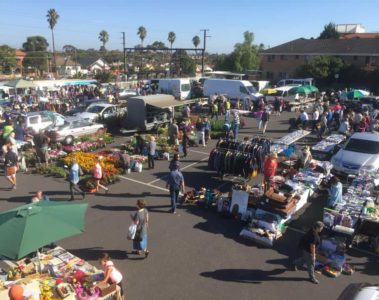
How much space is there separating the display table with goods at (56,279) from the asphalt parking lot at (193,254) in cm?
97

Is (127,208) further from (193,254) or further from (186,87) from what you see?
(186,87)

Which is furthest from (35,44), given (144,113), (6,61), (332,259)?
(332,259)

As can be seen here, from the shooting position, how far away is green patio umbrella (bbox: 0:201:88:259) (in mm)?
6922

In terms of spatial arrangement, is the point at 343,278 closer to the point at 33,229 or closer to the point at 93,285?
the point at 93,285

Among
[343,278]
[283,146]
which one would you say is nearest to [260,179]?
[283,146]

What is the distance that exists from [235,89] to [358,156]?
2096 cm

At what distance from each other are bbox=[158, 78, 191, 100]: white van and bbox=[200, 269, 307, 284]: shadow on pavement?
98.9 feet

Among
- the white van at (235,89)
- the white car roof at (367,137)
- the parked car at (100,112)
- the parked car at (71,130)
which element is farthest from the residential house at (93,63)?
the white car roof at (367,137)

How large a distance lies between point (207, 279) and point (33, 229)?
3.95m

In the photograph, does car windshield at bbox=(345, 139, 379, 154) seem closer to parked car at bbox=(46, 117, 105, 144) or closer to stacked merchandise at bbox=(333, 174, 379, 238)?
stacked merchandise at bbox=(333, 174, 379, 238)

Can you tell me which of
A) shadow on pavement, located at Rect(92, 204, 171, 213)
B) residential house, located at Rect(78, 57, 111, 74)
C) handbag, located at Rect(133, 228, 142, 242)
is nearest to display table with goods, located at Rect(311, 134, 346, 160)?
shadow on pavement, located at Rect(92, 204, 171, 213)

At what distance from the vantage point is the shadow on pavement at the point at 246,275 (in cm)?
838

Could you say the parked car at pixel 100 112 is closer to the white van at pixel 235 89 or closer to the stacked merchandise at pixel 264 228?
the white van at pixel 235 89

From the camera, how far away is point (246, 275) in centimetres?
855
